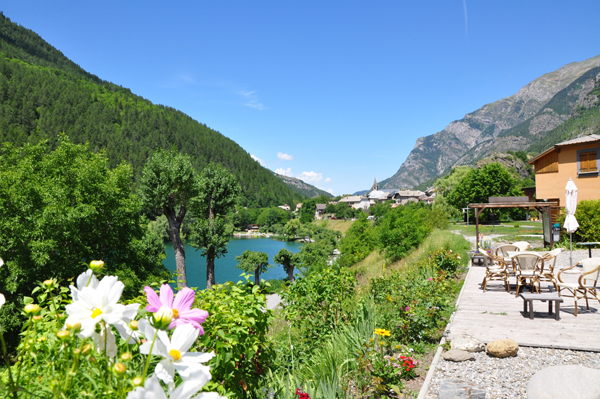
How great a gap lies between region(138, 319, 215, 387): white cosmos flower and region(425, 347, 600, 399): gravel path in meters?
3.05

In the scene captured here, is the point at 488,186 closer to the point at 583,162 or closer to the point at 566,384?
the point at 583,162

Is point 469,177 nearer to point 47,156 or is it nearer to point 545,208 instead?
point 545,208

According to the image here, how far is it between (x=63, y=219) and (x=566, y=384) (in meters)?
13.2

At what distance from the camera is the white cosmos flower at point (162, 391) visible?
57cm

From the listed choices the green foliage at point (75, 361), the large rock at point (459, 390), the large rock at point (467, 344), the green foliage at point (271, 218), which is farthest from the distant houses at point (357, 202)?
the green foliage at point (75, 361)

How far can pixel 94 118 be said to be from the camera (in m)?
93.6

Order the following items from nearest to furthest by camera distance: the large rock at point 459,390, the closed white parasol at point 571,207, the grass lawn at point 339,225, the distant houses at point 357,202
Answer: the large rock at point 459,390
the closed white parasol at point 571,207
the grass lawn at point 339,225
the distant houses at point 357,202

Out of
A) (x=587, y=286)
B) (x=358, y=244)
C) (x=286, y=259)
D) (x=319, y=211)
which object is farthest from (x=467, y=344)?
(x=319, y=211)

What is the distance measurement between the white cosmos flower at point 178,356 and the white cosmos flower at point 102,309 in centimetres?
7

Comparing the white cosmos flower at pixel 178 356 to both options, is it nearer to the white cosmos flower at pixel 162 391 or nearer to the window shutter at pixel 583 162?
the white cosmos flower at pixel 162 391

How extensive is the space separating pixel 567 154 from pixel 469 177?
22.6m

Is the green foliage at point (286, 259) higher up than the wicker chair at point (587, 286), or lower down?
lower down

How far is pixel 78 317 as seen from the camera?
0.79m

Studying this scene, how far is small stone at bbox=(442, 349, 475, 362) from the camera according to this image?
12.1ft
